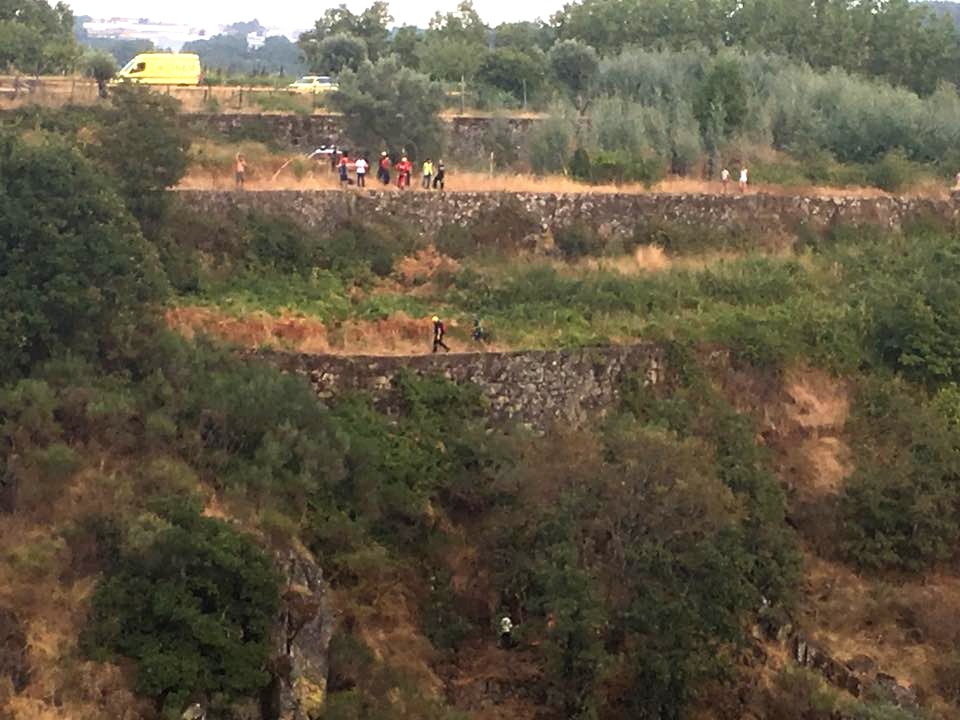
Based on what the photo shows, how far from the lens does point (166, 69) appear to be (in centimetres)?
3803

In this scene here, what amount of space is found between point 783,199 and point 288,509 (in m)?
17.5

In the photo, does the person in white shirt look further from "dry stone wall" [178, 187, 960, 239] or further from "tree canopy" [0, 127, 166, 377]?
"tree canopy" [0, 127, 166, 377]

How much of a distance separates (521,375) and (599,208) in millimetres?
7407

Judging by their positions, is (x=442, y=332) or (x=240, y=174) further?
(x=240, y=174)

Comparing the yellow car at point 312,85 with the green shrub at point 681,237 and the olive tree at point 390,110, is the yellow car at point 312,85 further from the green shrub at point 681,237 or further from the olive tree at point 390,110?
the green shrub at point 681,237

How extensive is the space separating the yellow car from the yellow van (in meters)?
2.80

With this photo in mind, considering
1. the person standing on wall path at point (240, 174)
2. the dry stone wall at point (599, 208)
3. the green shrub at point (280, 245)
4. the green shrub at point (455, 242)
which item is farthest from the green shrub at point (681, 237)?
the person standing on wall path at point (240, 174)

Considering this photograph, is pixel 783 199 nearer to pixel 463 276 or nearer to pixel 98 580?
pixel 463 276

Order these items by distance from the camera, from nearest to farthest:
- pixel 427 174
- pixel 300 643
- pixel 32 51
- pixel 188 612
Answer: pixel 188 612, pixel 300 643, pixel 427 174, pixel 32 51

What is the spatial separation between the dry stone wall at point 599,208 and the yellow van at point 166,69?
11261mm

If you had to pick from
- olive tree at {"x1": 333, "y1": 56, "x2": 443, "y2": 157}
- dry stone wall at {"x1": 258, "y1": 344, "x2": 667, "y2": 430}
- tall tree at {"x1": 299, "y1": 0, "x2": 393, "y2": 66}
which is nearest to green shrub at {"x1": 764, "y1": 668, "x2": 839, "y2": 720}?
dry stone wall at {"x1": 258, "y1": 344, "x2": 667, "y2": 430}

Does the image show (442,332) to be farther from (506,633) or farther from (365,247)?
(506,633)

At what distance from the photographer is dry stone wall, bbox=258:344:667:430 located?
22.8 metres

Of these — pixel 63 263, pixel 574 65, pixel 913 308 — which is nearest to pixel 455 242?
pixel 913 308
